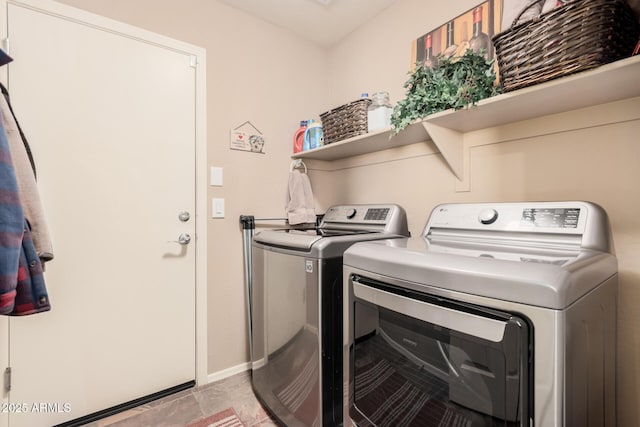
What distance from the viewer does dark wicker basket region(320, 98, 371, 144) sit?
1.68 metres

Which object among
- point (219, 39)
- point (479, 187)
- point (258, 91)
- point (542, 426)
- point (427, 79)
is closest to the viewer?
point (542, 426)

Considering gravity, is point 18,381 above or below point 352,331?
below

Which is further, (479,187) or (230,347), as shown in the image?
(230,347)

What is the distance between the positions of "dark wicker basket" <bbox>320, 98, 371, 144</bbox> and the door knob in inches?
41.6

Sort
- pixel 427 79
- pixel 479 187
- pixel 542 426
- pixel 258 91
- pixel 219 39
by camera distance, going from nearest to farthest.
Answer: pixel 542 426, pixel 427 79, pixel 479 187, pixel 219 39, pixel 258 91

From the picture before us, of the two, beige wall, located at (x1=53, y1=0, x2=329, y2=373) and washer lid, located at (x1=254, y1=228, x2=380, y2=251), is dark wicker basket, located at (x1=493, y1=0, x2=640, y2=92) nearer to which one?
washer lid, located at (x1=254, y1=228, x2=380, y2=251)

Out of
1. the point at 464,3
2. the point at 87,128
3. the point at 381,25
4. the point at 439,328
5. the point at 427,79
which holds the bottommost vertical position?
the point at 439,328

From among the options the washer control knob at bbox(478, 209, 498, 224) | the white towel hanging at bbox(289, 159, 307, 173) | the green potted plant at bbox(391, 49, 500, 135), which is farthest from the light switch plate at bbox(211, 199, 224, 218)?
the washer control knob at bbox(478, 209, 498, 224)

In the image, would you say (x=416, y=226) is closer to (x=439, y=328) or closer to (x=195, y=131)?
(x=439, y=328)

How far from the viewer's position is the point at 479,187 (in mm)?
1429

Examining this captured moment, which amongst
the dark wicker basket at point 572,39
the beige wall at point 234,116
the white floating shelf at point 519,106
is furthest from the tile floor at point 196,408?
the dark wicker basket at point 572,39

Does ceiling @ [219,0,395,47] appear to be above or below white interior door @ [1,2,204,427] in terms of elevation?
above

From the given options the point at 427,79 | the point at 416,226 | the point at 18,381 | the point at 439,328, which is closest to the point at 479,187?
the point at 416,226

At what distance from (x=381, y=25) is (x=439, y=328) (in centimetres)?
196
